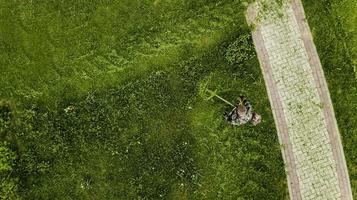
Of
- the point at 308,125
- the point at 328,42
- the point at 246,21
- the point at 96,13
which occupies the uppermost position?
the point at 96,13

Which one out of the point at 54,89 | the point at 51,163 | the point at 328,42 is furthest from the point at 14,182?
the point at 328,42

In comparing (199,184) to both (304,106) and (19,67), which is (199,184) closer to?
(304,106)

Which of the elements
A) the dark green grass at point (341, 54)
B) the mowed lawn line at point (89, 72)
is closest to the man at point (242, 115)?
the mowed lawn line at point (89, 72)

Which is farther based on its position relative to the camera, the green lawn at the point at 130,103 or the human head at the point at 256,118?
the green lawn at the point at 130,103

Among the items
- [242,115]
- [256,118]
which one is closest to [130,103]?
[242,115]

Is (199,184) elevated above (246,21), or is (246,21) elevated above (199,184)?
(246,21)

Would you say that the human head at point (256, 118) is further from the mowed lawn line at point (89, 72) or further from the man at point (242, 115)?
the mowed lawn line at point (89, 72)
